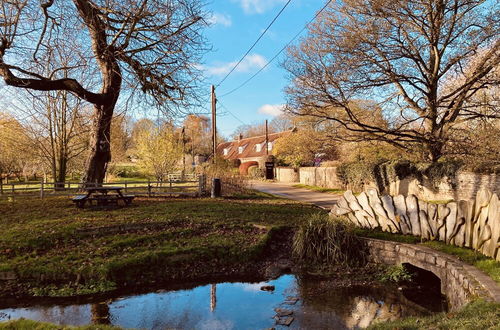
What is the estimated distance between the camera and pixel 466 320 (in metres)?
3.64

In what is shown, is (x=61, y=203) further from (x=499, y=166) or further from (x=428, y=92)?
(x=499, y=166)

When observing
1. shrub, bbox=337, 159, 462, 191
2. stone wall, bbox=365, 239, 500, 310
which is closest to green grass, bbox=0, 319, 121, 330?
stone wall, bbox=365, 239, 500, 310

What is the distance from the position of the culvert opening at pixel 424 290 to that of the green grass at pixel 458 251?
0.61 meters

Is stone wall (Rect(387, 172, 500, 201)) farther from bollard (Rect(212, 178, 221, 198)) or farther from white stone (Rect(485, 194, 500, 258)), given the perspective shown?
bollard (Rect(212, 178, 221, 198))

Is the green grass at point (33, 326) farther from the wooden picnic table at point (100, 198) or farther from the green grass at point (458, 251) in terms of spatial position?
the wooden picnic table at point (100, 198)

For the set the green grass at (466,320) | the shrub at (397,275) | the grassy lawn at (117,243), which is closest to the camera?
the green grass at (466,320)

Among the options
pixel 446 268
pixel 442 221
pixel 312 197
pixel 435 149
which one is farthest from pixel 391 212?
pixel 312 197

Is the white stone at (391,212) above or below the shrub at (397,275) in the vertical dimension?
above

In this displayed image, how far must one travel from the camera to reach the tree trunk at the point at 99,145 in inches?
528

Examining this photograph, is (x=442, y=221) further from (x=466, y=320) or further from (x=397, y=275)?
(x=466, y=320)

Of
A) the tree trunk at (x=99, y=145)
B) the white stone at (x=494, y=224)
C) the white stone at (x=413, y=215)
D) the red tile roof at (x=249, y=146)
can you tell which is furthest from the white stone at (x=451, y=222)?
the red tile roof at (x=249, y=146)

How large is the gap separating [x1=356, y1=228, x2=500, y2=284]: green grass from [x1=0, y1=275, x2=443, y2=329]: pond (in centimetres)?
108

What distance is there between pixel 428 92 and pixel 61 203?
13.8 metres

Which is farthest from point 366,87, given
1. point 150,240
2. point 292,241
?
point 150,240
